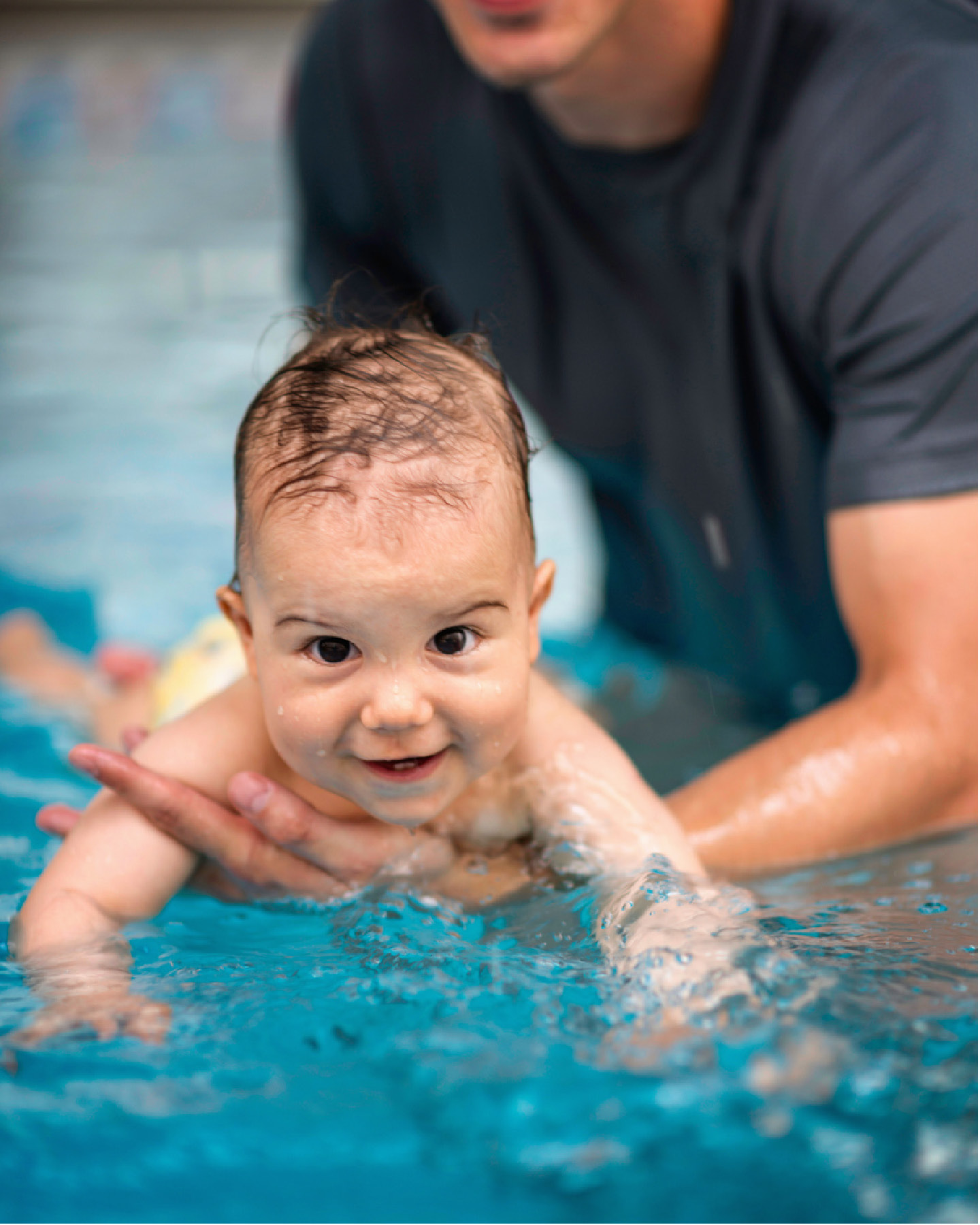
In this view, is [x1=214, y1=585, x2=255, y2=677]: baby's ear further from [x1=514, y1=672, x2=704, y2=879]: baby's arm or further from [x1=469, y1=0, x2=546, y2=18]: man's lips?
[x1=469, y1=0, x2=546, y2=18]: man's lips

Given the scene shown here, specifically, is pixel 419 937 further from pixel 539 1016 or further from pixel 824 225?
pixel 824 225

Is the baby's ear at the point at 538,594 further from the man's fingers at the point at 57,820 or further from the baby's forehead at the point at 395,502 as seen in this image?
the man's fingers at the point at 57,820

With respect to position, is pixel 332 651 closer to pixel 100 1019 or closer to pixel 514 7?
pixel 100 1019

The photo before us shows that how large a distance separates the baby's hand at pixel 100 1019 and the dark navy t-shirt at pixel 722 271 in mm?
1074

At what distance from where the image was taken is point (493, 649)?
1351mm

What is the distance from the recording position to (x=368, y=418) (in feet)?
4.29

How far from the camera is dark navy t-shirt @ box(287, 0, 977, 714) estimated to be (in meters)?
1.74

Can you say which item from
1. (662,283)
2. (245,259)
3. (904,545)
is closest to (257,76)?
(245,259)

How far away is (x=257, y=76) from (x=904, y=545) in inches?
344

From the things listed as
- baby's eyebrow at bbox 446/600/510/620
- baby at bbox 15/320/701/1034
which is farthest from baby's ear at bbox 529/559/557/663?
baby's eyebrow at bbox 446/600/510/620

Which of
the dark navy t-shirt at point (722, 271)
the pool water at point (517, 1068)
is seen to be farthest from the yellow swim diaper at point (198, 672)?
the dark navy t-shirt at point (722, 271)

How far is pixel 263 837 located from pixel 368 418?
1.71ft

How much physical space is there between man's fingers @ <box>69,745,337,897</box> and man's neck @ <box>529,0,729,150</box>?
1.11 meters

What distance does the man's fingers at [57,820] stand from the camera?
5.21 ft
